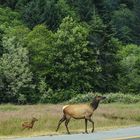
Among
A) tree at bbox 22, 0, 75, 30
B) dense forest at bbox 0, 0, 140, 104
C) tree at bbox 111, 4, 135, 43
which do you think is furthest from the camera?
tree at bbox 111, 4, 135, 43

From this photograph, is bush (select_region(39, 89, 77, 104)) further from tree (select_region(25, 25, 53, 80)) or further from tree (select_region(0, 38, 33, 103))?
tree (select_region(25, 25, 53, 80))

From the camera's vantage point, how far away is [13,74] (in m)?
72.1

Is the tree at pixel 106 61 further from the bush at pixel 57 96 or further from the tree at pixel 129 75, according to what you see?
the bush at pixel 57 96

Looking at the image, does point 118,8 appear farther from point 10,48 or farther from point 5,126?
point 5,126

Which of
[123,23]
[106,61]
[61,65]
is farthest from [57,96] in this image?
[123,23]

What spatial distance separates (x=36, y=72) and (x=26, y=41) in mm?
7107

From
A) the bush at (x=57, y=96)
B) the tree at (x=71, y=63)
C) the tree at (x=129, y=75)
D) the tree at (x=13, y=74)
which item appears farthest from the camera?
the tree at (x=129, y=75)

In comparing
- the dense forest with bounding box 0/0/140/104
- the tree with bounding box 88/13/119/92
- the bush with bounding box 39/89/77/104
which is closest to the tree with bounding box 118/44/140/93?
the dense forest with bounding box 0/0/140/104

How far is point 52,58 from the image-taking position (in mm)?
78125

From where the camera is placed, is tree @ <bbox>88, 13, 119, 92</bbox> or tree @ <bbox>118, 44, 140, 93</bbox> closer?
tree @ <bbox>88, 13, 119, 92</bbox>

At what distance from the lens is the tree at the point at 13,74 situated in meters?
71.6

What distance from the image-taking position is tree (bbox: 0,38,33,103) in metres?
71.6

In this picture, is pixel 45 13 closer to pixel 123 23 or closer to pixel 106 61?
pixel 123 23

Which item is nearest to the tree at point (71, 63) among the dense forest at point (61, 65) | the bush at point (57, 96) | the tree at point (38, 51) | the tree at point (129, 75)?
the dense forest at point (61, 65)
